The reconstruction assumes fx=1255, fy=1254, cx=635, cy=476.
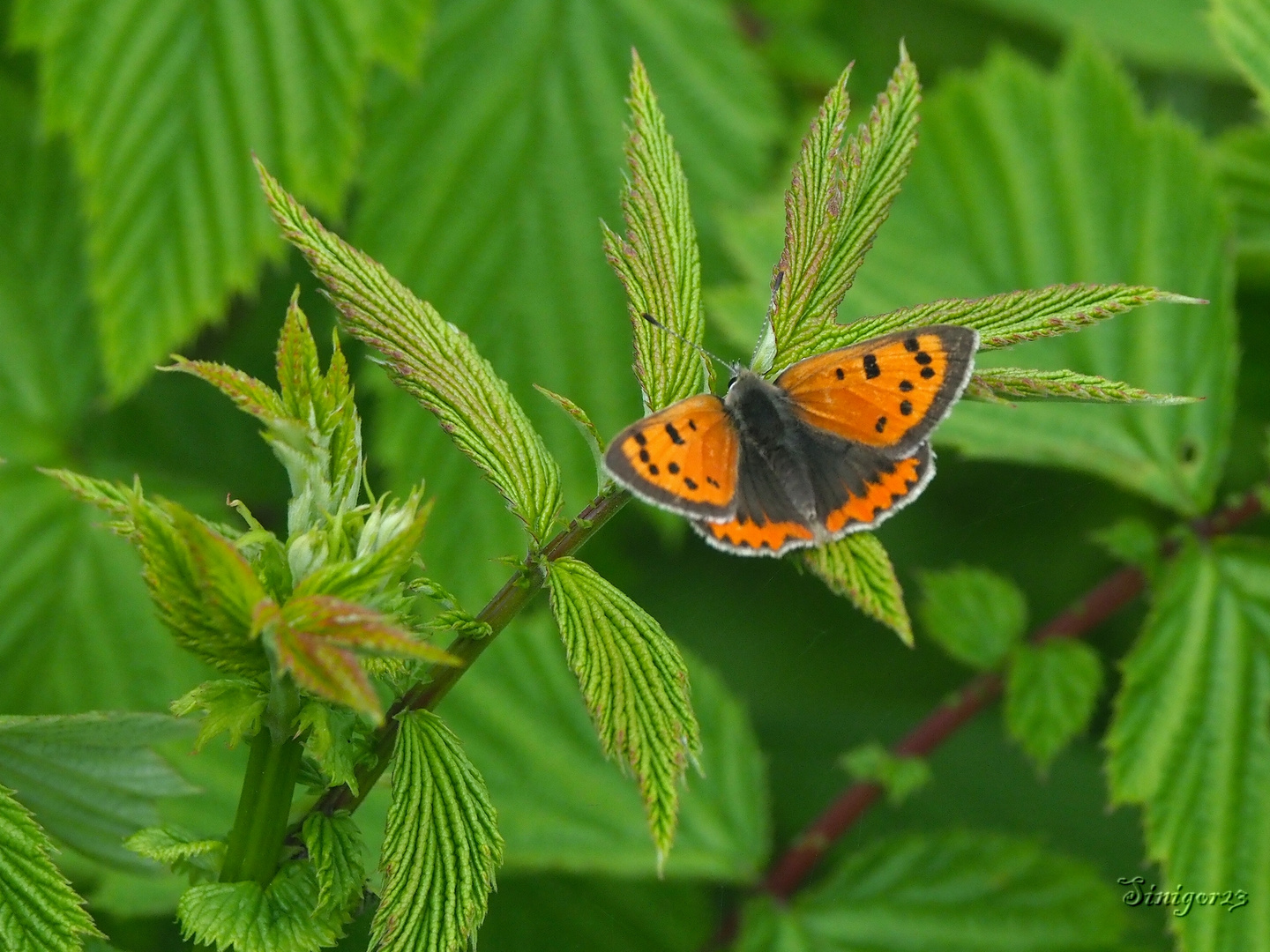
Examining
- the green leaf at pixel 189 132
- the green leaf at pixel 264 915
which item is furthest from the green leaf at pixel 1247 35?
the green leaf at pixel 264 915

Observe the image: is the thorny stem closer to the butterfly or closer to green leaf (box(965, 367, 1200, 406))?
the butterfly

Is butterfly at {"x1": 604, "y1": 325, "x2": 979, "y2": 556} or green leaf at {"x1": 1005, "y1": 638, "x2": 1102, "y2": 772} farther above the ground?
butterfly at {"x1": 604, "y1": 325, "x2": 979, "y2": 556}

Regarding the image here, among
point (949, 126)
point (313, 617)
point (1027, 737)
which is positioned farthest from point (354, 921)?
point (949, 126)

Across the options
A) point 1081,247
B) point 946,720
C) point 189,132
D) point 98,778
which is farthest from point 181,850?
point 1081,247

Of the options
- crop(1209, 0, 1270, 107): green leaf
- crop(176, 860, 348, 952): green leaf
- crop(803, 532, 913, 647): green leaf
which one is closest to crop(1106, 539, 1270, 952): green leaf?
crop(1209, 0, 1270, 107): green leaf

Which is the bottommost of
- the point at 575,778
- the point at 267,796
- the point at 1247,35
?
the point at 575,778

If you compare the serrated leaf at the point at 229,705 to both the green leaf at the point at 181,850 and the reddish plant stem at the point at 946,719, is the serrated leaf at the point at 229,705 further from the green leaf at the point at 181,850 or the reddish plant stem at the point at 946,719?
the reddish plant stem at the point at 946,719

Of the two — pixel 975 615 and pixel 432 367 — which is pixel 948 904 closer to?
pixel 975 615

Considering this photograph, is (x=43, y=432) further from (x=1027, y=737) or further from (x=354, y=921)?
(x=1027, y=737)

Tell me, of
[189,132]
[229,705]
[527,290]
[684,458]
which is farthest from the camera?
[527,290]
